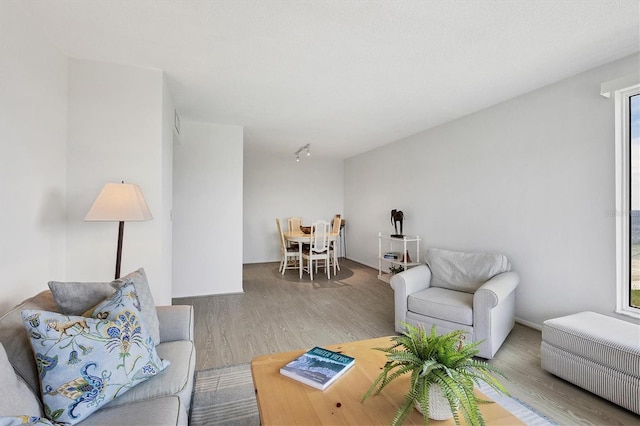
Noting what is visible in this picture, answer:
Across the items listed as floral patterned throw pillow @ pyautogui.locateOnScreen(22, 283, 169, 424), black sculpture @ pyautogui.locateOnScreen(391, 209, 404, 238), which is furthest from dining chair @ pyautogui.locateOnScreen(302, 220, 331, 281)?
floral patterned throw pillow @ pyautogui.locateOnScreen(22, 283, 169, 424)

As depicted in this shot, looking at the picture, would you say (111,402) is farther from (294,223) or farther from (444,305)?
(294,223)

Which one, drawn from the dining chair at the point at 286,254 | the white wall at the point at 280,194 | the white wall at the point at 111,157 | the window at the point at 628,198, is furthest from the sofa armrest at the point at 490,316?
the white wall at the point at 280,194

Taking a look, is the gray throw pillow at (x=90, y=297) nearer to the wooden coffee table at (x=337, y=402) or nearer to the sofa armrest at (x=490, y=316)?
the wooden coffee table at (x=337, y=402)

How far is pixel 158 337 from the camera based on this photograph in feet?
5.45

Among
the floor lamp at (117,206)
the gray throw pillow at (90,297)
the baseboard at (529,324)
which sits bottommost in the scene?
the baseboard at (529,324)

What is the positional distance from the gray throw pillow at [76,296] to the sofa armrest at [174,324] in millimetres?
366

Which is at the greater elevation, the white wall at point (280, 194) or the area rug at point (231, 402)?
the white wall at point (280, 194)

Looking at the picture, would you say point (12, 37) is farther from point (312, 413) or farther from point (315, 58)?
point (312, 413)

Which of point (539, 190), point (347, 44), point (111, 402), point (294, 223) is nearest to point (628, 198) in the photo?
point (539, 190)

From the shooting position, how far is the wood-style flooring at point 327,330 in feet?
6.08

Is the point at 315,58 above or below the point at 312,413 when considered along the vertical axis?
above

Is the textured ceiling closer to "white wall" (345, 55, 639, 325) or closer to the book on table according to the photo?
"white wall" (345, 55, 639, 325)

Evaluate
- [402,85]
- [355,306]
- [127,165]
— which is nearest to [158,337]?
[127,165]

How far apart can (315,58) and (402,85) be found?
98 centimetres
